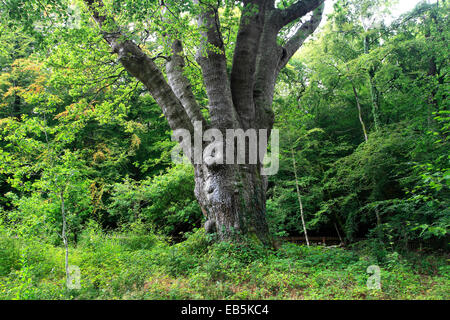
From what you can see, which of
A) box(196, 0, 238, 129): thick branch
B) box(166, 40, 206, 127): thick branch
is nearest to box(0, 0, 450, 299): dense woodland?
box(166, 40, 206, 127): thick branch

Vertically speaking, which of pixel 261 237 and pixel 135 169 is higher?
pixel 135 169

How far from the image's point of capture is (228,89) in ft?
17.2

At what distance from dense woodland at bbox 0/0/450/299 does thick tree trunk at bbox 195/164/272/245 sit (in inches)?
8.6

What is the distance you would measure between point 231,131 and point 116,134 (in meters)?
9.69

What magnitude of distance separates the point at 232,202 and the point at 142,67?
117 inches

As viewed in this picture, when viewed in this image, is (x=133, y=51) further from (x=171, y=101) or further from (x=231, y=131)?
(x=231, y=131)

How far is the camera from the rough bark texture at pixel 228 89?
183 inches

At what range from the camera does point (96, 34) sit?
466 centimetres

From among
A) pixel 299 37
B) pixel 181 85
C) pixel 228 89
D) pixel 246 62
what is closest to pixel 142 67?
pixel 181 85

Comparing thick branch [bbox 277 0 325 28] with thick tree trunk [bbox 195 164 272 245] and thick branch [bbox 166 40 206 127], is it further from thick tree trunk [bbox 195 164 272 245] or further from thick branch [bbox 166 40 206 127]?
thick tree trunk [bbox 195 164 272 245]

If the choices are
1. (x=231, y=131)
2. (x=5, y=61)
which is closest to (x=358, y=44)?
(x=231, y=131)

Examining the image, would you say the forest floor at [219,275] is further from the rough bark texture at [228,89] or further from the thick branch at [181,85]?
the thick branch at [181,85]

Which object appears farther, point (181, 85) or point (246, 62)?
point (181, 85)

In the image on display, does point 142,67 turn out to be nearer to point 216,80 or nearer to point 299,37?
point 216,80
